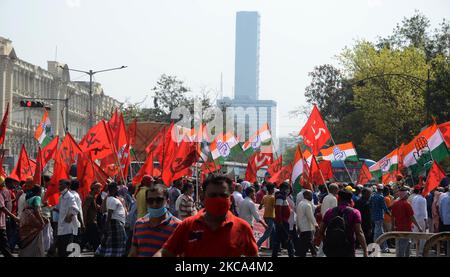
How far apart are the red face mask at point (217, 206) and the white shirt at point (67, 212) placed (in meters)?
9.10

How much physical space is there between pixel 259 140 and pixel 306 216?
849 inches

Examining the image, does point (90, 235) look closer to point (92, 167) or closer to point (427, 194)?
A: point (92, 167)

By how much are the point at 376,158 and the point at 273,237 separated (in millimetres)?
47360

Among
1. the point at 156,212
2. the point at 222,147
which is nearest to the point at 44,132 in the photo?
the point at 222,147

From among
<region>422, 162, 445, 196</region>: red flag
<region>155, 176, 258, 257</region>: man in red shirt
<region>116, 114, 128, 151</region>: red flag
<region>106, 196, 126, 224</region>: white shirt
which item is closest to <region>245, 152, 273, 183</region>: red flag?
<region>116, 114, 128, 151</region>: red flag

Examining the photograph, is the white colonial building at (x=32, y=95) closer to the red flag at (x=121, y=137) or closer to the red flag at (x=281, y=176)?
the red flag at (x=281, y=176)

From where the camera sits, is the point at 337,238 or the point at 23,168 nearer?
the point at 337,238

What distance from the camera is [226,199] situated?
7.28 meters

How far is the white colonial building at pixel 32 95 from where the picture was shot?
94375 millimetres

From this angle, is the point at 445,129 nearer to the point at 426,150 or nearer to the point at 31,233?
the point at 426,150

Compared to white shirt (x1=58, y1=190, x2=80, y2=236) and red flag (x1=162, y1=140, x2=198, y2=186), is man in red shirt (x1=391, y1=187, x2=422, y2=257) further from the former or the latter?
white shirt (x1=58, y1=190, x2=80, y2=236)

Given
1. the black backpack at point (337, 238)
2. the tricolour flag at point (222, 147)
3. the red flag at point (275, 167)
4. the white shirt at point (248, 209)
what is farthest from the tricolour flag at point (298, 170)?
the tricolour flag at point (222, 147)

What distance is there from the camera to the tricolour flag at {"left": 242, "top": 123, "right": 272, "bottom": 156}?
37.8 m

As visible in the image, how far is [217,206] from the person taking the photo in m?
7.18
